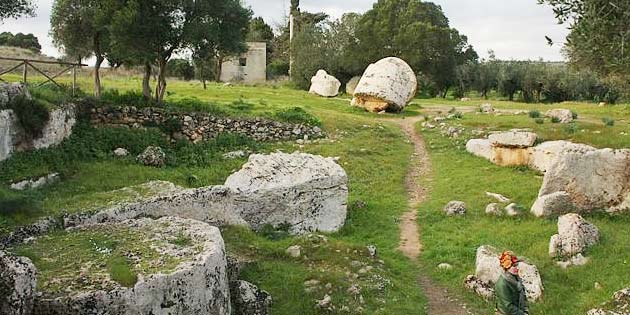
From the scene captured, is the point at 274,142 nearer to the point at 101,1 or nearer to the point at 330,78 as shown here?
the point at 101,1

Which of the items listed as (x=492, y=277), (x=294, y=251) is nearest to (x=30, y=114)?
(x=294, y=251)

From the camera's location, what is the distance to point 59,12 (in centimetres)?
3150

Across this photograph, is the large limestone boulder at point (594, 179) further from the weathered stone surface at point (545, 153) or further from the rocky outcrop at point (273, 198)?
the rocky outcrop at point (273, 198)

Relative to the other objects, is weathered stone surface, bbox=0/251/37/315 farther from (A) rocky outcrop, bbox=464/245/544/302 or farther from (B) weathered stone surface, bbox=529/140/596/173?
(B) weathered stone surface, bbox=529/140/596/173

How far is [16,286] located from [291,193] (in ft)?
33.3

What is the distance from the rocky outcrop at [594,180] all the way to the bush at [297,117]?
14758mm

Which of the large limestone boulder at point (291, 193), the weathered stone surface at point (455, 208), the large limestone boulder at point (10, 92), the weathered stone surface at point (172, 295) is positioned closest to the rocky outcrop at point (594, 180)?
the weathered stone surface at point (455, 208)

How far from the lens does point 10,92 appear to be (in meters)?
21.1

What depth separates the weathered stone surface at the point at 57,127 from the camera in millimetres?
22078

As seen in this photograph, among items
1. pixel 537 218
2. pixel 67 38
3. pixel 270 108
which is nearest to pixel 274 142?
pixel 270 108

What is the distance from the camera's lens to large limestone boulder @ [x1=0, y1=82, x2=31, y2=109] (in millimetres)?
20544

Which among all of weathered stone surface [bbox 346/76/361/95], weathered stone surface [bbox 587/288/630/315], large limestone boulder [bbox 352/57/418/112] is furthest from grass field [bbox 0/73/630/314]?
weathered stone surface [bbox 346/76/361/95]

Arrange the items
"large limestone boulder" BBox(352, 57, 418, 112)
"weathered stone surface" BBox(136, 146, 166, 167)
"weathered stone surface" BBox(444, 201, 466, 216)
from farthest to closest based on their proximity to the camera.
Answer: "large limestone boulder" BBox(352, 57, 418, 112)
"weathered stone surface" BBox(136, 146, 166, 167)
"weathered stone surface" BBox(444, 201, 466, 216)

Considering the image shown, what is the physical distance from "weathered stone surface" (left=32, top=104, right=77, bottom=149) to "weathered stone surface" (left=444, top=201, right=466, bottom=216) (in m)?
13.4
